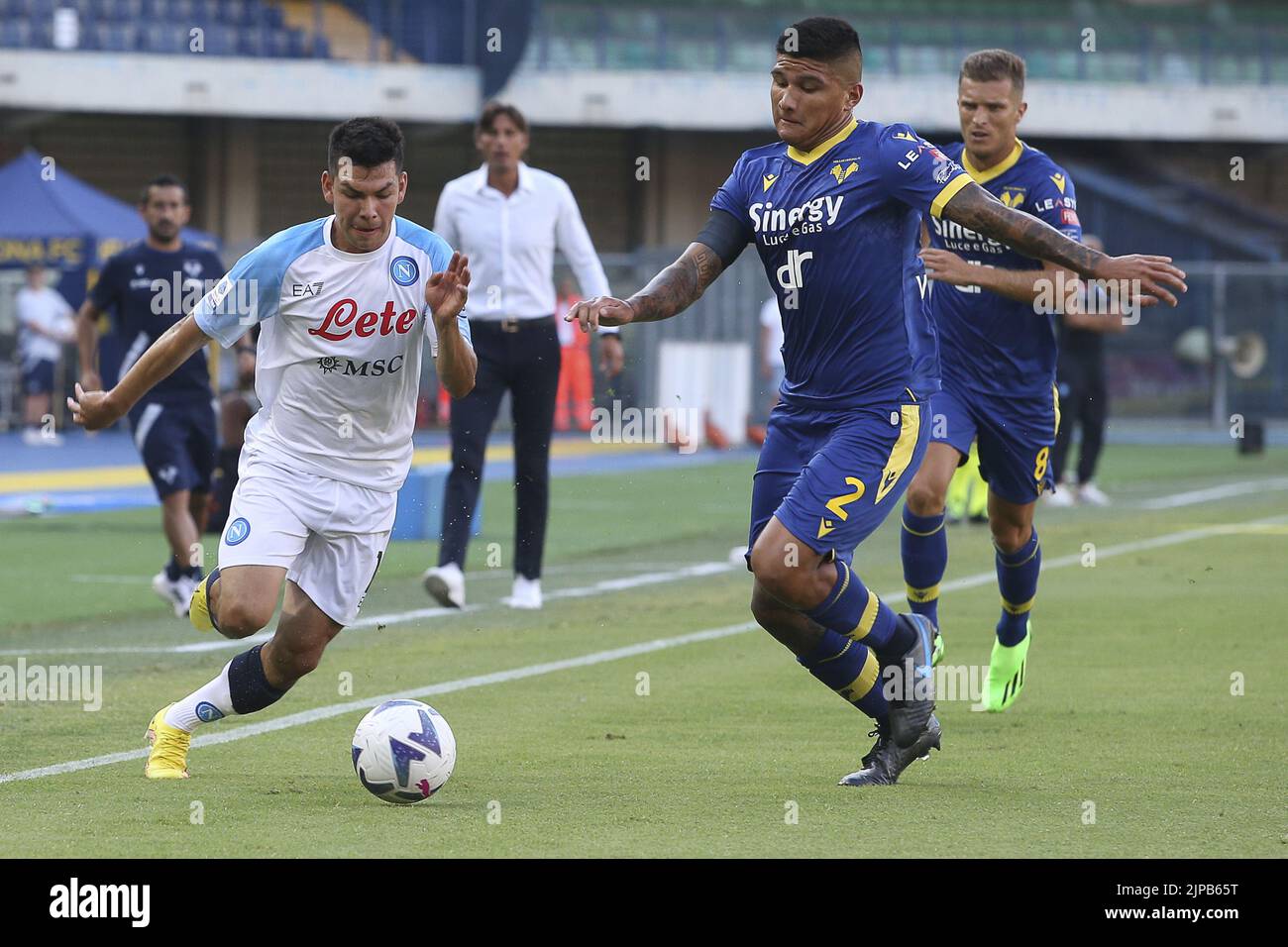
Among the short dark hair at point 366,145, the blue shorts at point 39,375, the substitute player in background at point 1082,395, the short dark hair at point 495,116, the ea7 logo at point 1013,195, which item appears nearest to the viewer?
the short dark hair at point 366,145

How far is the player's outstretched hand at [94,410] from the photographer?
650 cm

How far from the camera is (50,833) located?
5559 millimetres

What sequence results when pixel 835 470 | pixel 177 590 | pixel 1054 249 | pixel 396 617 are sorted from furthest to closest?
pixel 177 590 → pixel 396 617 → pixel 835 470 → pixel 1054 249

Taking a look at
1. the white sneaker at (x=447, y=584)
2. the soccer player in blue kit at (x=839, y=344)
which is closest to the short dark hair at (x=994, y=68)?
the soccer player in blue kit at (x=839, y=344)

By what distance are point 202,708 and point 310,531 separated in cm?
64

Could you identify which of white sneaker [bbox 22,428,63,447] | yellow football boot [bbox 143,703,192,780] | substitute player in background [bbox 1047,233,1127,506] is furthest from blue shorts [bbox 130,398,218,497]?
white sneaker [bbox 22,428,63,447]

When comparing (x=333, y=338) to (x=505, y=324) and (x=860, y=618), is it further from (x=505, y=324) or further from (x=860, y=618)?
(x=505, y=324)

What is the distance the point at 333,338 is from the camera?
655cm

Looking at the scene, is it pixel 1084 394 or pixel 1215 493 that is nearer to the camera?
pixel 1084 394

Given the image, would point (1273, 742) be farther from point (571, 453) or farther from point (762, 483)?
point (571, 453)

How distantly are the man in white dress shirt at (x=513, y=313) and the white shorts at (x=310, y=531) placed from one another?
4.26 meters

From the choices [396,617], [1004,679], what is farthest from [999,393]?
[396,617]

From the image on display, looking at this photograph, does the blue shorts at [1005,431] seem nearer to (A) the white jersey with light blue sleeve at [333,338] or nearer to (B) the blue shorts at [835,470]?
(B) the blue shorts at [835,470]
